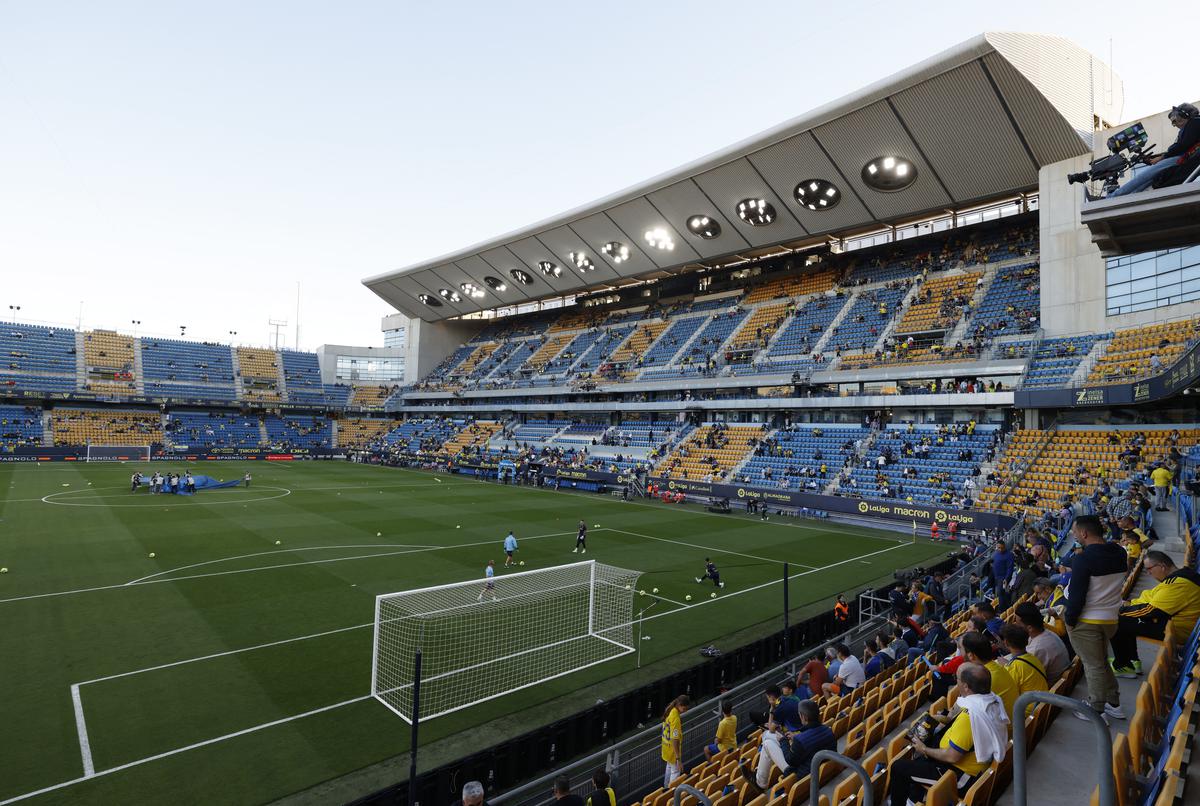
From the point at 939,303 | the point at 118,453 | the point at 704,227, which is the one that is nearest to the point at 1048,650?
the point at 939,303

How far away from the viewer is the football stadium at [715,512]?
24.5ft

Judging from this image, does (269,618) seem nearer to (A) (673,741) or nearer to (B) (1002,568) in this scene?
(A) (673,741)

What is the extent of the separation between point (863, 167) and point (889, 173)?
163cm

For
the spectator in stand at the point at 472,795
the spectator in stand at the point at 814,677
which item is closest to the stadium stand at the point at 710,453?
the spectator in stand at the point at 814,677

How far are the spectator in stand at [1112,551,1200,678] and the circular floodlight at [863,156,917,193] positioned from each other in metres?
38.0

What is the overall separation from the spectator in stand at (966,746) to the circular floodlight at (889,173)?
133 feet

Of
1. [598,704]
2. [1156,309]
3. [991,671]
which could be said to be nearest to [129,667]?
[598,704]

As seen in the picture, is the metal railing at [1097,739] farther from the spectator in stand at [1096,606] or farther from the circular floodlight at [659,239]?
the circular floodlight at [659,239]

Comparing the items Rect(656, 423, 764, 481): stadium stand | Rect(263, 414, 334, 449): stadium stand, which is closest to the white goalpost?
Rect(263, 414, 334, 449): stadium stand

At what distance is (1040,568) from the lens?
12.9 metres

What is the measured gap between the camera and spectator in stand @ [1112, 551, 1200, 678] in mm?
6320

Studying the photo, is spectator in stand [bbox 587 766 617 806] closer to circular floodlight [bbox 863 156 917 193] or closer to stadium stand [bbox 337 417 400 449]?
circular floodlight [bbox 863 156 917 193]

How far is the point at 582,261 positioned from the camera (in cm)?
5991

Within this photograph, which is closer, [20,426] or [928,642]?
[928,642]
